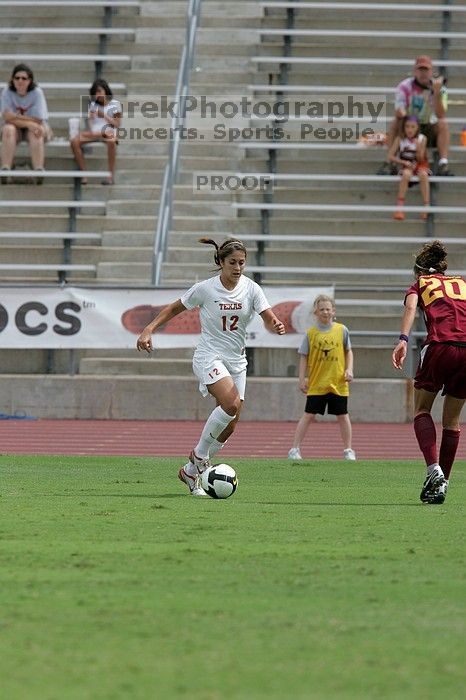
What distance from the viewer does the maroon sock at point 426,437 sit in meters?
9.96

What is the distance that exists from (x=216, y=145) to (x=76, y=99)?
284 cm

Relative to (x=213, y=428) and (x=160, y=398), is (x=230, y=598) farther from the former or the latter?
(x=160, y=398)

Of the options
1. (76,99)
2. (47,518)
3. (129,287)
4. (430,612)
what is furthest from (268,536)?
(76,99)

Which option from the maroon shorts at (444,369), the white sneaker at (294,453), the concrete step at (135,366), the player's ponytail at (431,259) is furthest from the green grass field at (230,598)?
the concrete step at (135,366)

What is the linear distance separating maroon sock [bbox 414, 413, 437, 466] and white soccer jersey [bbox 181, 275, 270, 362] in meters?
1.50

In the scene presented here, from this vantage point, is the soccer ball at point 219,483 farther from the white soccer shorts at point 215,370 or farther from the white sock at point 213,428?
the white soccer shorts at point 215,370

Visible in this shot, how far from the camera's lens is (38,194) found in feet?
78.0

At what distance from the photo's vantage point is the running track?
51.1ft

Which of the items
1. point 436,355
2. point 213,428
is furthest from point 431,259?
point 213,428

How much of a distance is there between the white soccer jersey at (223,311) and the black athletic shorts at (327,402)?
4.58 m

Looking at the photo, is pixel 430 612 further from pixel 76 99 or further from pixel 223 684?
pixel 76 99

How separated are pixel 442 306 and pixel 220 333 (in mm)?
1736

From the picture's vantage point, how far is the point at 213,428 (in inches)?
417

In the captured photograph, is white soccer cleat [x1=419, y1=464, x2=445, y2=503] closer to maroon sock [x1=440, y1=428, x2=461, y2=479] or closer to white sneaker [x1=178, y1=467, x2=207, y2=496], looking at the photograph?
maroon sock [x1=440, y1=428, x2=461, y2=479]
